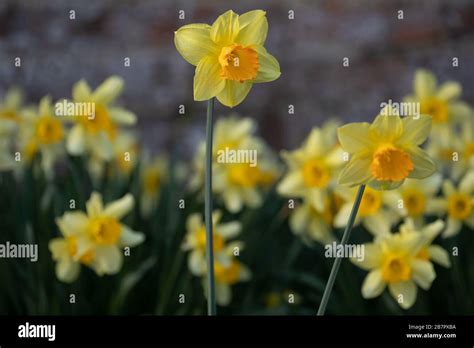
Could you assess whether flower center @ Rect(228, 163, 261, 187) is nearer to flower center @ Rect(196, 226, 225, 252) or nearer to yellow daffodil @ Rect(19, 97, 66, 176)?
flower center @ Rect(196, 226, 225, 252)

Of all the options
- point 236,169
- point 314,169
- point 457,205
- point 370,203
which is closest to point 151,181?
point 236,169

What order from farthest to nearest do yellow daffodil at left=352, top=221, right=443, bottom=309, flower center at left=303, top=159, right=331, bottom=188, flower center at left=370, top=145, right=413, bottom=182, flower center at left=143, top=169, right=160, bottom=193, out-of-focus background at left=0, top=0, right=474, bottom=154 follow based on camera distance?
out-of-focus background at left=0, top=0, right=474, bottom=154 < flower center at left=143, top=169, right=160, bottom=193 < flower center at left=303, top=159, right=331, bottom=188 < yellow daffodil at left=352, top=221, right=443, bottom=309 < flower center at left=370, top=145, right=413, bottom=182

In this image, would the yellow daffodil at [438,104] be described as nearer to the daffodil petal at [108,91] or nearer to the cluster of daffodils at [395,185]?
the cluster of daffodils at [395,185]

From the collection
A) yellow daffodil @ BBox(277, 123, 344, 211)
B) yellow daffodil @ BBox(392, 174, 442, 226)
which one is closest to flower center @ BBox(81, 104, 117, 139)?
yellow daffodil @ BBox(277, 123, 344, 211)

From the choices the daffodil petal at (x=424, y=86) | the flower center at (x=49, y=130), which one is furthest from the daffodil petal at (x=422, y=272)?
the flower center at (x=49, y=130)

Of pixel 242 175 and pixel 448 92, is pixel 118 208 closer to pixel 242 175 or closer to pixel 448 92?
pixel 242 175

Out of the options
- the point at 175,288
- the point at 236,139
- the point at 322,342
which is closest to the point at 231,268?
the point at 175,288
